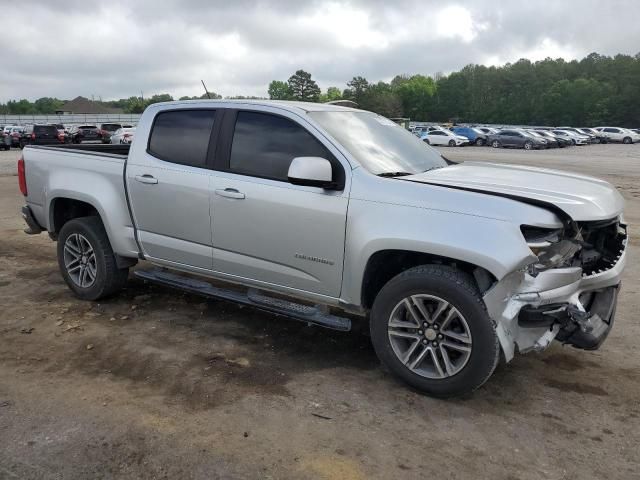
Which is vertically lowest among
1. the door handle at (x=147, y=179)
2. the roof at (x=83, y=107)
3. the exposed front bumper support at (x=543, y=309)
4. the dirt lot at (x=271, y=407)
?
the roof at (x=83, y=107)

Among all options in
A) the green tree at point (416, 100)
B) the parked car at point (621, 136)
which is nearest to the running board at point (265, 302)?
the parked car at point (621, 136)

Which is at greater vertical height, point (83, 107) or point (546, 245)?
point (546, 245)

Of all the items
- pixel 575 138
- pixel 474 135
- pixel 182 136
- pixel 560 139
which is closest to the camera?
pixel 182 136

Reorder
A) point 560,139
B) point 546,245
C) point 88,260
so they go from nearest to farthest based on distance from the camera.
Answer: point 546,245
point 88,260
point 560,139

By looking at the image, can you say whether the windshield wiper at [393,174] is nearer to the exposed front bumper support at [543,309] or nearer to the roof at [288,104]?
the roof at [288,104]

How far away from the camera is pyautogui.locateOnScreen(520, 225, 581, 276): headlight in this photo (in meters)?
3.23

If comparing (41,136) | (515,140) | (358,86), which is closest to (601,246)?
(41,136)

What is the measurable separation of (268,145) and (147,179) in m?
1.19

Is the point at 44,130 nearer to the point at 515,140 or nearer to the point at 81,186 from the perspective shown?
the point at 515,140

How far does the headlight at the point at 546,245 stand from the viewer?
323 cm

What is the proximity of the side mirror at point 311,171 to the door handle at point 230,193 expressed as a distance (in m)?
0.65

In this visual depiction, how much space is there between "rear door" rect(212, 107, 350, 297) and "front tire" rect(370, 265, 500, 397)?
45 cm

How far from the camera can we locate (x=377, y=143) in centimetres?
437

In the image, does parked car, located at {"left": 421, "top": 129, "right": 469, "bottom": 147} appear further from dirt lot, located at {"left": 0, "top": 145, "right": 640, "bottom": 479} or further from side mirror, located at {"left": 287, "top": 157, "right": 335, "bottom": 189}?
side mirror, located at {"left": 287, "top": 157, "right": 335, "bottom": 189}
